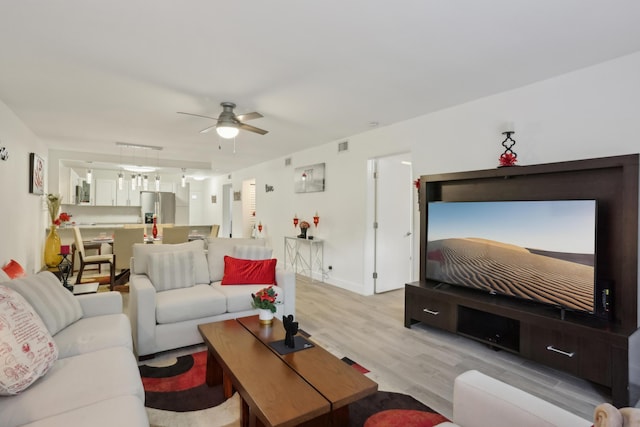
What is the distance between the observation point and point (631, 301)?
2.26 metres

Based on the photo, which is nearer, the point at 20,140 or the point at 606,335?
the point at 606,335

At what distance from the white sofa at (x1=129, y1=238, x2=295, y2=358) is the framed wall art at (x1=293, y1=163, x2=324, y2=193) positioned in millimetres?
2106

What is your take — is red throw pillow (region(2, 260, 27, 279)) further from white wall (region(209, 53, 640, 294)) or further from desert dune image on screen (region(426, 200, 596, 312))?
desert dune image on screen (region(426, 200, 596, 312))

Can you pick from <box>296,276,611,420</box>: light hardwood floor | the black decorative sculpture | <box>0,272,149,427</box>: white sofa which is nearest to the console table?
<box>296,276,611,420</box>: light hardwood floor

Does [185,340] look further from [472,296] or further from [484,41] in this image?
[484,41]

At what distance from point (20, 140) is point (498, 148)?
586cm

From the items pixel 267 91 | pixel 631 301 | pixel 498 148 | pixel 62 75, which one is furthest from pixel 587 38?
pixel 62 75

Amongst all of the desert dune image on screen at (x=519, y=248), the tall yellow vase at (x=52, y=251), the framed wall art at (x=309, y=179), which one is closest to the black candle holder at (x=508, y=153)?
the desert dune image on screen at (x=519, y=248)

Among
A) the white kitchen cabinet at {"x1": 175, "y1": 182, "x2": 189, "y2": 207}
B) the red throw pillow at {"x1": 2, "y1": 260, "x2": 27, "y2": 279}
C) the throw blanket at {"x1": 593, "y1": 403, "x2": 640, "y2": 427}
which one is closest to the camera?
the throw blanket at {"x1": 593, "y1": 403, "x2": 640, "y2": 427}

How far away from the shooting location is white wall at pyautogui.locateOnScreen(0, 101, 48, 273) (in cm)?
364

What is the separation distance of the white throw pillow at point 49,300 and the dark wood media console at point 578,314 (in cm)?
304

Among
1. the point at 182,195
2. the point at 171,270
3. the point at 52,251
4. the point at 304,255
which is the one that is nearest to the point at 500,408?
the point at 171,270

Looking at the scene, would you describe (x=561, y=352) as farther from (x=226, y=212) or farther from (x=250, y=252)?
(x=226, y=212)

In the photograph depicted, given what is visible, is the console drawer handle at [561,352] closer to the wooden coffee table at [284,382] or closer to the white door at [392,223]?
the wooden coffee table at [284,382]
